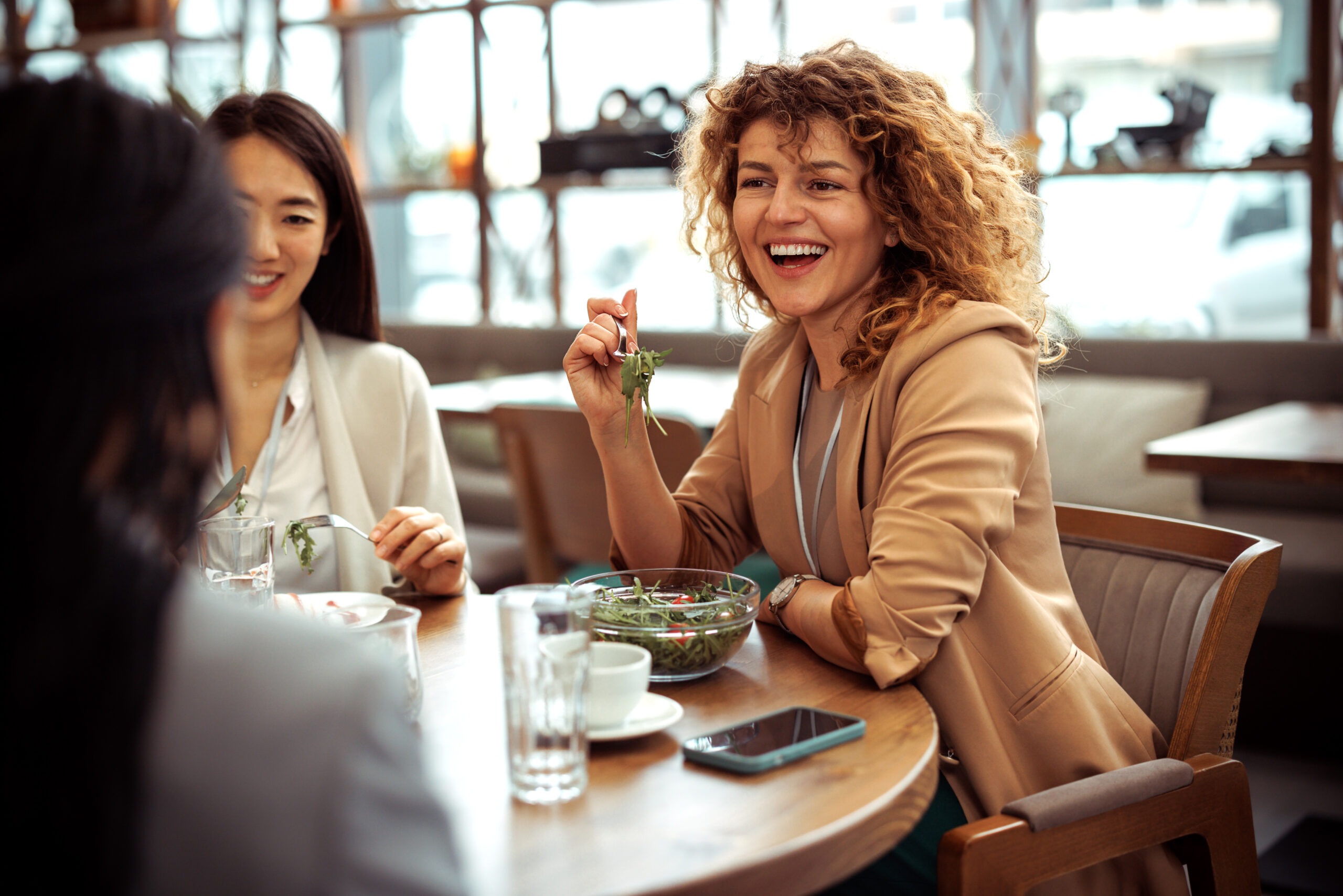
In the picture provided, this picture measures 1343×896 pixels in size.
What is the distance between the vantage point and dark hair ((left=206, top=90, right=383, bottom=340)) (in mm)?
1813

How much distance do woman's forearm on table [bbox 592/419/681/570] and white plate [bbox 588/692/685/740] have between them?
17.4 inches

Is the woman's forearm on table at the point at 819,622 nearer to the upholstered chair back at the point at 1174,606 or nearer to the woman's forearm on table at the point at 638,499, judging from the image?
the woman's forearm on table at the point at 638,499

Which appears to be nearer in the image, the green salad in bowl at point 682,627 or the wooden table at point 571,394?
the green salad in bowl at point 682,627

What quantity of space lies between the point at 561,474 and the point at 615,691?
5.44ft

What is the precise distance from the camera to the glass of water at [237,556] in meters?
1.26

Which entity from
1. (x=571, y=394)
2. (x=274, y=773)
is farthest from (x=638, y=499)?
(x=571, y=394)

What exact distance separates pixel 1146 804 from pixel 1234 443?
1.66m

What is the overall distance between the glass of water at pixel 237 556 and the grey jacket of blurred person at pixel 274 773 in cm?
73

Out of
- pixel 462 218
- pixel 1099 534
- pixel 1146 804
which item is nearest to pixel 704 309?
pixel 462 218

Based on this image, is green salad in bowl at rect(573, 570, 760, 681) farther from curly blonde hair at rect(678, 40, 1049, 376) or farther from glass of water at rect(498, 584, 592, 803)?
curly blonde hair at rect(678, 40, 1049, 376)

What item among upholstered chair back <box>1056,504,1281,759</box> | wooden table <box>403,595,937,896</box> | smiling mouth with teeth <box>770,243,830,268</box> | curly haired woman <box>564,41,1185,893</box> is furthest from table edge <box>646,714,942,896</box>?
→ smiling mouth with teeth <box>770,243,830,268</box>

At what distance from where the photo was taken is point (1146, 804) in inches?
45.9

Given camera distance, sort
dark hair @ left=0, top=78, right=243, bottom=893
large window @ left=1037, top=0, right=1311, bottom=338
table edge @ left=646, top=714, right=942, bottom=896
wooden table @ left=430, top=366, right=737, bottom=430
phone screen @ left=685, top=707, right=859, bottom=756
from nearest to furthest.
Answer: dark hair @ left=0, top=78, right=243, bottom=893 < table edge @ left=646, top=714, right=942, bottom=896 < phone screen @ left=685, top=707, right=859, bottom=756 < wooden table @ left=430, top=366, right=737, bottom=430 < large window @ left=1037, top=0, right=1311, bottom=338

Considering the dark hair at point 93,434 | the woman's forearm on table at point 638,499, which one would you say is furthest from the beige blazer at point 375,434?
the dark hair at point 93,434
